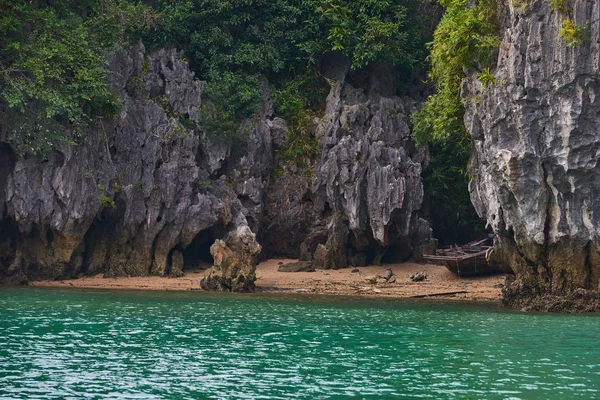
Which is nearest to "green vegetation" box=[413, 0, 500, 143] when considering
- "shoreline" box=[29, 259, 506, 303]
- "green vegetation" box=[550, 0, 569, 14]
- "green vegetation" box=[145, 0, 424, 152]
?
"green vegetation" box=[550, 0, 569, 14]

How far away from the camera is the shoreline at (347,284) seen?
122 feet

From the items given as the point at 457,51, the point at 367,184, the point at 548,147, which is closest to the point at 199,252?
the point at 367,184

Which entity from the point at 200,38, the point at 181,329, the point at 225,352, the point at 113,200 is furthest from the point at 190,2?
the point at 225,352

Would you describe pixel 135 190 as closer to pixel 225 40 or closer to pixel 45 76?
pixel 45 76

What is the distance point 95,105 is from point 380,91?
1479 centimetres

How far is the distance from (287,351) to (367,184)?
21275 mm

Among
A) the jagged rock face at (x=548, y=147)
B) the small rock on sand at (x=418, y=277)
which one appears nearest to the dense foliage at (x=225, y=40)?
the small rock on sand at (x=418, y=277)

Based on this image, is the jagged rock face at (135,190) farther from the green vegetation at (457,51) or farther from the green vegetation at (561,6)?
the green vegetation at (561,6)

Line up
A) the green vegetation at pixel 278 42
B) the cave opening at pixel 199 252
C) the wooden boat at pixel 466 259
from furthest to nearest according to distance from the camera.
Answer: the green vegetation at pixel 278 42 → the cave opening at pixel 199 252 → the wooden boat at pixel 466 259

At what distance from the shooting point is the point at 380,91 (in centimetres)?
4625

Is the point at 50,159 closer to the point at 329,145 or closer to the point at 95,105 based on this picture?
the point at 95,105

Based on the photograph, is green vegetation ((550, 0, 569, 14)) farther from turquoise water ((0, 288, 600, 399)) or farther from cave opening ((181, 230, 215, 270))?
cave opening ((181, 230, 215, 270))

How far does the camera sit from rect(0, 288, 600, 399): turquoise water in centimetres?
1716

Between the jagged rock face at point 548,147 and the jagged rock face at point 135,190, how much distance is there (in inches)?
580
